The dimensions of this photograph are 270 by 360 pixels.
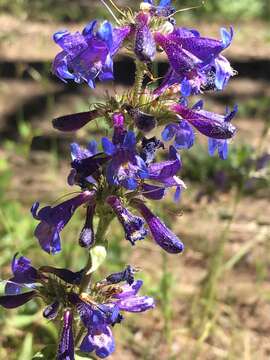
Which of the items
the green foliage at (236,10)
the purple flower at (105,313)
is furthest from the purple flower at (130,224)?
the green foliage at (236,10)

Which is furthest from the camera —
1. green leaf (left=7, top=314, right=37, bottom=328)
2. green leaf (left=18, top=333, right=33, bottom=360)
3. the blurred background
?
the blurred background

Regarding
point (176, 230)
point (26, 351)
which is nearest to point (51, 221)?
point (26, 351)

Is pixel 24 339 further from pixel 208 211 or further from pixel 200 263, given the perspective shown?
pixel 208 211

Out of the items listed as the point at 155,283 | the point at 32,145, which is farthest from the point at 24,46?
the point at 155,283

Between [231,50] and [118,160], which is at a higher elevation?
[118,160]

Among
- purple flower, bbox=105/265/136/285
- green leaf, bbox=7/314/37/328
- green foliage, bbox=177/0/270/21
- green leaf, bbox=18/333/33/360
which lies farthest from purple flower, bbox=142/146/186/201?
green foliage, bbox=177/0/270/21

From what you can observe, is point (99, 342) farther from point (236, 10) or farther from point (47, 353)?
point (236, 10)

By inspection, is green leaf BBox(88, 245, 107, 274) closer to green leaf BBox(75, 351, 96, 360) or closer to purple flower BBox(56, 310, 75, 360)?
purple flower BBox(56, 310, 75, 360)
